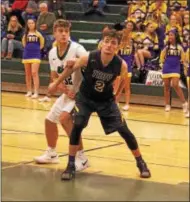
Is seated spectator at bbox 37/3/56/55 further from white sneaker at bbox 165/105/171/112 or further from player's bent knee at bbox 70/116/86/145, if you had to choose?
player's bent knee at bbox 70/116/86/145

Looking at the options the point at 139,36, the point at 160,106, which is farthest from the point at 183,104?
the point at 139,36

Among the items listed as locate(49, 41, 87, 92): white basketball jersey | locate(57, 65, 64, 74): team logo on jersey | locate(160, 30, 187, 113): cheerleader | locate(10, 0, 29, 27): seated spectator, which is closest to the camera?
locate(49, 41, 87, 92): white basketball jersey

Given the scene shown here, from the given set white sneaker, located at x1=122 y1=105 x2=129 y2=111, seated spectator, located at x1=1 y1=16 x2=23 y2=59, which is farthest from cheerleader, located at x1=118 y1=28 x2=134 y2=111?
seated spectator, located at x1=1 y1=16 x2=23 y2=59

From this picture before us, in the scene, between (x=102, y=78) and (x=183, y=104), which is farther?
(x=183, y=104)

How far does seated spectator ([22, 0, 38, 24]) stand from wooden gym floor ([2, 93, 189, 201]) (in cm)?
468

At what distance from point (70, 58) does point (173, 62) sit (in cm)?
534

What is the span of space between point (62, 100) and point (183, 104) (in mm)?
5434

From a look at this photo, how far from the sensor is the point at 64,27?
6586 millimetres

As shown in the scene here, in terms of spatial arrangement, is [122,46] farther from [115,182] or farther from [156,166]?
[115,182]

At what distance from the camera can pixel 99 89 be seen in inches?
249

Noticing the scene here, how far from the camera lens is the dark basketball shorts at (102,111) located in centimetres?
639

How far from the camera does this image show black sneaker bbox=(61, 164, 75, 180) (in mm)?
6359

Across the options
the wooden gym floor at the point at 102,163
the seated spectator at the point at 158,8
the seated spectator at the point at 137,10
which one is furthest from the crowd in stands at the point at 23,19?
the wooden gym floor at the point at 102,163

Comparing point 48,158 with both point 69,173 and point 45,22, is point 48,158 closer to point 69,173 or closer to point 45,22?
point 69,173
